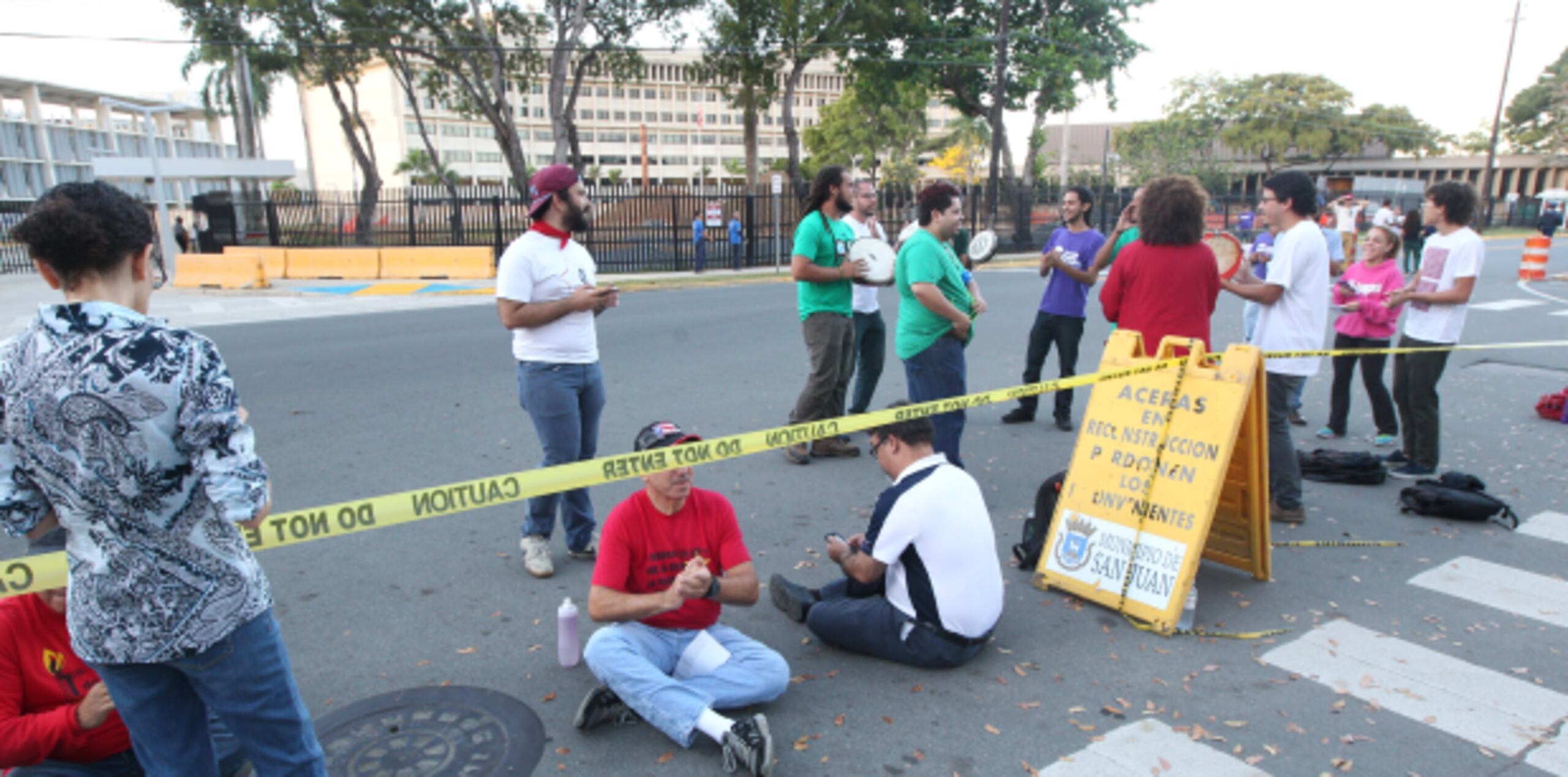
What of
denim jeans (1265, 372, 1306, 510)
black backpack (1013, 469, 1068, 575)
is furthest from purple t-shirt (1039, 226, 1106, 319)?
black backpack (1013, 469, 1068, 575)

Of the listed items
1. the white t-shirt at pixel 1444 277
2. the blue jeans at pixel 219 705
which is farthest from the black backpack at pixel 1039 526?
the blue jeans at pixel 219 705

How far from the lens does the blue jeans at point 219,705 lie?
6.72ft

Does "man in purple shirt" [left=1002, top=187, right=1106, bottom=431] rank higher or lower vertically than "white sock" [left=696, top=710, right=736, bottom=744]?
higher

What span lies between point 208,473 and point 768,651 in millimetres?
2050

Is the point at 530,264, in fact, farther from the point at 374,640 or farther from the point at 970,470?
the point at 970,470

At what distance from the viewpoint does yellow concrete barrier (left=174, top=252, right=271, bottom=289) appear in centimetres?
1952

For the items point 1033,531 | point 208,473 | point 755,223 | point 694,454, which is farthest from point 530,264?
point 755,223

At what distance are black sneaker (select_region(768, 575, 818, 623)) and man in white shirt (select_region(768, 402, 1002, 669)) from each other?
282 millimetres

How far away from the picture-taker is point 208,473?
6.31ft

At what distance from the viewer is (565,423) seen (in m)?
4.32

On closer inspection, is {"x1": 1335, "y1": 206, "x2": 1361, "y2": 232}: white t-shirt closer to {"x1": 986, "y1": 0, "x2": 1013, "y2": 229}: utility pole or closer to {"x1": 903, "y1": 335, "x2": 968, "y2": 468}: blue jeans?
{"x1": 986, "y1": 0, "x2": 1013, "y2": 229}: utility pole

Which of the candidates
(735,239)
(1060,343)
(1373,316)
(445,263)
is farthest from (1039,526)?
(735,239)

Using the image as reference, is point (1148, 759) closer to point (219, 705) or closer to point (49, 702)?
point (219, 705)

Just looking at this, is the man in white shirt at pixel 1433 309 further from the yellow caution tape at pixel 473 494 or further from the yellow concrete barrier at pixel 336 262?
the yellow concrete barrier at pixel 336 262
